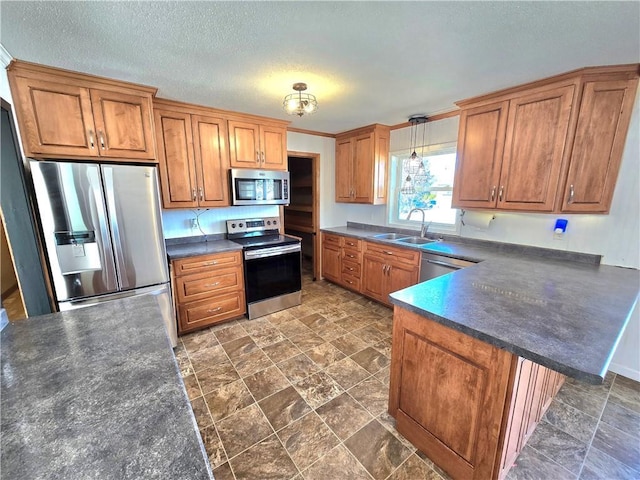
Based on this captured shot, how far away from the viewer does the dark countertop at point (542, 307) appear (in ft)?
3.27

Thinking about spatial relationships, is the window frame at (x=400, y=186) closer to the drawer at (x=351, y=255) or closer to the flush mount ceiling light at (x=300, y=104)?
the drawer at (x=351, y=255)

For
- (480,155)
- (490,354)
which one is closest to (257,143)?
(480,155)

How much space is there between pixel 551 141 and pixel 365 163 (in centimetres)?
210

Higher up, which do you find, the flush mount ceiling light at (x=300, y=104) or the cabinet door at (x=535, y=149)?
the flush mount ceiling light at (x=300, y=104)

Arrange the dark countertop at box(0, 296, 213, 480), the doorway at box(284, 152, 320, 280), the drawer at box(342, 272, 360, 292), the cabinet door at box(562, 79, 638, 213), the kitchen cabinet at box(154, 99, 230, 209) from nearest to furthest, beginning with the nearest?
the dark countertop at box(0, 296, 213, 480)
the cabinet door at box(562, 79, 638, 213)
the kitchen cabinet at box(154, 99, 230, 209)
the drawer at box(342, 272, 360, 292)
the doorway at box(284, 152, 320, 280)

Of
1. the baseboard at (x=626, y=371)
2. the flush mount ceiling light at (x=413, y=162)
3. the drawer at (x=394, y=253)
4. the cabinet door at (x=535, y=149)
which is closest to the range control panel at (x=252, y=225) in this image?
the drawer at (x=394, y=253)

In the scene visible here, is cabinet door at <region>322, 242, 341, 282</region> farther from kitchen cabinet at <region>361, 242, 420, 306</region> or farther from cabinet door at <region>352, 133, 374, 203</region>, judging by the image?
cabinet door at <region>352, 133, 374, 203</region>

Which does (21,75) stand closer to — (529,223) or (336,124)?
(336,124)

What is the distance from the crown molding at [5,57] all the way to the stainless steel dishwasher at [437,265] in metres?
3.56

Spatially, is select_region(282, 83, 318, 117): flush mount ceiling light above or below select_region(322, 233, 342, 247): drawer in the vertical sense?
above

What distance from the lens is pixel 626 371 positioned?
215cm

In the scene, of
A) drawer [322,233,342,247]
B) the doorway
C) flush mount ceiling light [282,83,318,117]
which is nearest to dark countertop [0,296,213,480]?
flush mount ceiling light [282,83,318,117]

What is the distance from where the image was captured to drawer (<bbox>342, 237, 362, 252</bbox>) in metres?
3.67

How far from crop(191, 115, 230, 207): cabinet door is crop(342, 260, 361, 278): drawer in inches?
74.5
